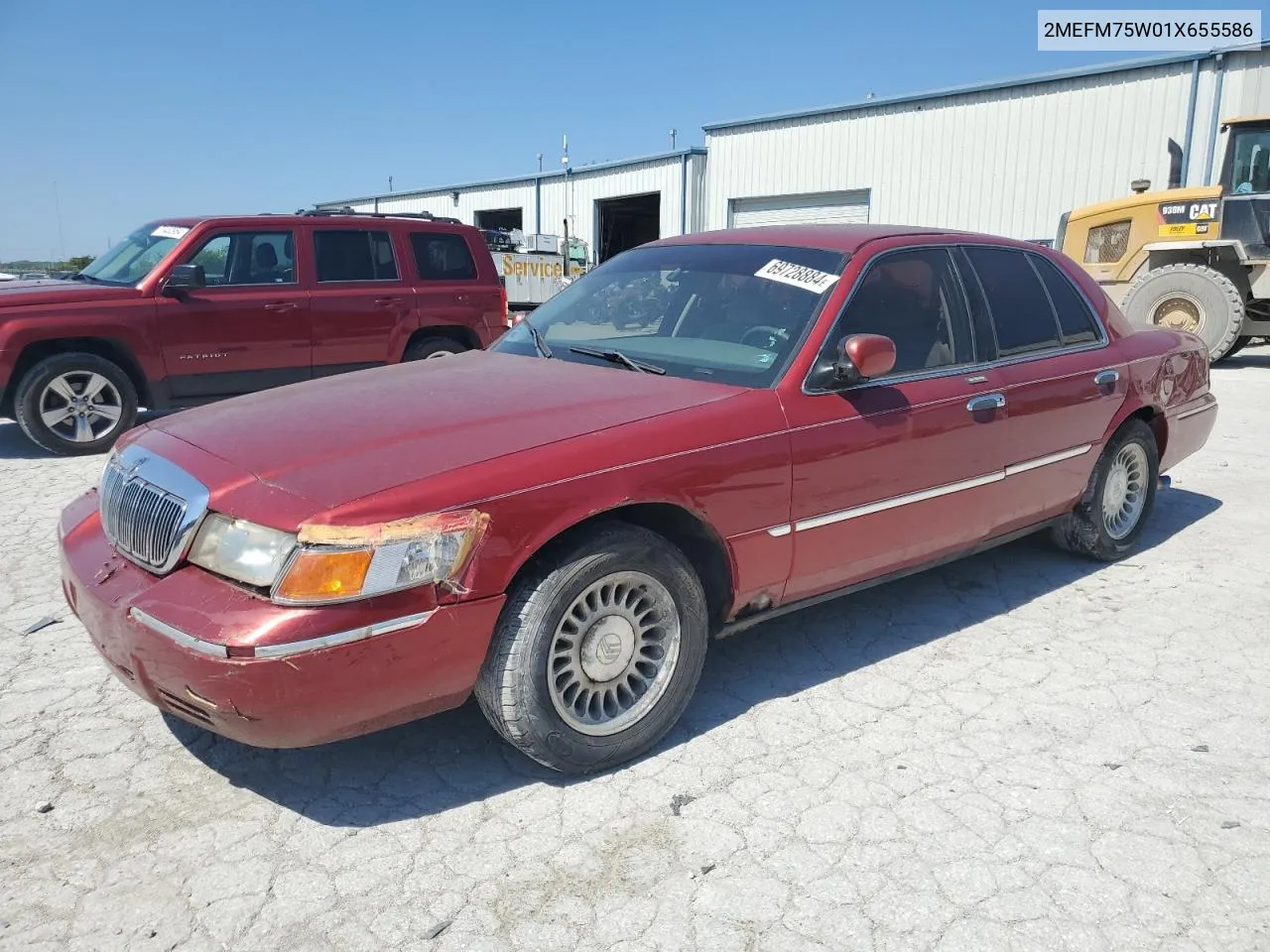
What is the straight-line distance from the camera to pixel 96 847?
258 centimetres

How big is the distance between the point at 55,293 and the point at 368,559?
641cm

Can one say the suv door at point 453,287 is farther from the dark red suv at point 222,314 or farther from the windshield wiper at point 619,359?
the windshield wiper at point 619,359

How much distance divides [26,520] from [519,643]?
443 centimetres

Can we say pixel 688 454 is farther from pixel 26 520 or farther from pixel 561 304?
pixel 26 520

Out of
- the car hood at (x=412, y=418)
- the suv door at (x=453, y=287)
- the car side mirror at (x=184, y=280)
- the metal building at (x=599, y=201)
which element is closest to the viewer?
the car hood at (x=412, y=418)

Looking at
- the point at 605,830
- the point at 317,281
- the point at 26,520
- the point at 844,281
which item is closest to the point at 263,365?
the point at 317,281

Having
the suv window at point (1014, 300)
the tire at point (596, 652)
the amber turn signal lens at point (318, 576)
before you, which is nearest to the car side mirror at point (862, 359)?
the tire at point (596, 652)

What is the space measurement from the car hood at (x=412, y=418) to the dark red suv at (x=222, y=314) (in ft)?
15.7

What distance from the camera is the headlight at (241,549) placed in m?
2.41

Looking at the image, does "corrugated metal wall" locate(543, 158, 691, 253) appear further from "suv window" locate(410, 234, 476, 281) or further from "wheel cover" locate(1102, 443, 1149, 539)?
"wheel cover" locate(1102, 443, 1149, 539)

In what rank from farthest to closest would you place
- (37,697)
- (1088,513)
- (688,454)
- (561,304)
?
(1088,513)
(561,304)
(37,697)
(688,454)

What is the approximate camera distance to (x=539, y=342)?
4004 mm

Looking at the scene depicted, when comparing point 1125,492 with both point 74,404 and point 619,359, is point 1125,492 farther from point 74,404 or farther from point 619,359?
point 74,404

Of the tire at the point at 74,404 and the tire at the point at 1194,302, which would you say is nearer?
the tire at the point at 74,404
